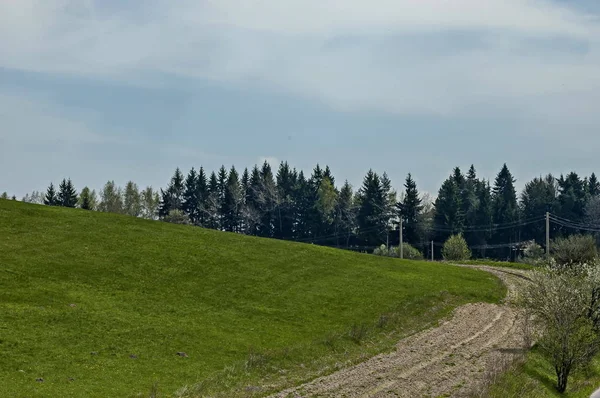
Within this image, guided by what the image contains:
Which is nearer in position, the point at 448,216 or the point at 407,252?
the point at 407,252

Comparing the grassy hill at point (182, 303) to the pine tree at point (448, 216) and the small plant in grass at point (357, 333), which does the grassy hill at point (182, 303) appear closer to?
the small plant in grass at point (357, 333)

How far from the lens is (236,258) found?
7269 centimetres

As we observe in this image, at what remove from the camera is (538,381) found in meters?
47.3

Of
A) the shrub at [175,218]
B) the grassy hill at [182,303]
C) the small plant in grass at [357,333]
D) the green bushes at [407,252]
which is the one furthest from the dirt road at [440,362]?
the shrub at [175,218]

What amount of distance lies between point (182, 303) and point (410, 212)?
471ft

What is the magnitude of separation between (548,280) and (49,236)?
4703 cm

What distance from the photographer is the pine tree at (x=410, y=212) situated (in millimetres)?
188875

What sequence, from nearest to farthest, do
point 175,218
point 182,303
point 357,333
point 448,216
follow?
point 357,333, point 182,303, point 175,218, point 448,216

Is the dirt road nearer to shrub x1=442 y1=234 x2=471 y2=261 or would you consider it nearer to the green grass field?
the green grass field

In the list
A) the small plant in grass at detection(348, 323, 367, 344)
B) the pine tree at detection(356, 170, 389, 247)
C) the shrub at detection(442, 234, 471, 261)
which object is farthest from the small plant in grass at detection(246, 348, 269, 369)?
the pine tree at detection(356, 170, 389, 247)

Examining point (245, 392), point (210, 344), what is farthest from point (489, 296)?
point (245, 392)

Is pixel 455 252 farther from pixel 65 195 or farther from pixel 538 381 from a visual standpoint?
pixel 65 195

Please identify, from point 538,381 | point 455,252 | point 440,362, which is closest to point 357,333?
point 440,362

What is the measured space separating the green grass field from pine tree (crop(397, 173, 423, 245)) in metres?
131
